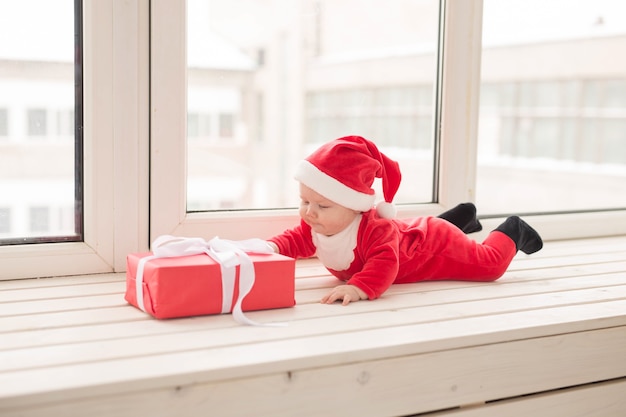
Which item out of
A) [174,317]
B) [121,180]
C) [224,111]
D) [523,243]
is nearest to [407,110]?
[224,111]

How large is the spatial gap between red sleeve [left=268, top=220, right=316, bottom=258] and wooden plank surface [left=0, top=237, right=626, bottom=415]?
0.19 ft

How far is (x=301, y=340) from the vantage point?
3.21ft

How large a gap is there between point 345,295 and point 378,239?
14cm

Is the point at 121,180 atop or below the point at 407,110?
below

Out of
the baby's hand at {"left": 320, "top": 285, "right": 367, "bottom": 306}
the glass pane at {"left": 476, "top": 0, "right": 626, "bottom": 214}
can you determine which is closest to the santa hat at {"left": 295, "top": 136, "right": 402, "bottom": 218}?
the baby's hand at {"left": 320, "top": 285, "right": 367, "bottom": 306}

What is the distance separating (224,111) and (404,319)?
0.91 metres

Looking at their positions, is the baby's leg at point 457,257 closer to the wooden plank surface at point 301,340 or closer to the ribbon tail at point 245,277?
the wooden plank surface at point 301,340

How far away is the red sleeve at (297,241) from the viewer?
4.45 feet

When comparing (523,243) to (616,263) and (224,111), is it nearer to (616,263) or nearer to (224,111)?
(616,263)

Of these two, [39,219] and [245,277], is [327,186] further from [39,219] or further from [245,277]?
[39,219]

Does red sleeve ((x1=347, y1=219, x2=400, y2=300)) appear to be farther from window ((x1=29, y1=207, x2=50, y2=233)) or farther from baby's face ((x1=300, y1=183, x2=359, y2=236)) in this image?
window ((x1=29, y1=207, x2=50, y2=233))

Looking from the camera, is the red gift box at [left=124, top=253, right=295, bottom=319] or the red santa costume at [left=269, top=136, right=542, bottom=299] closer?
the red gift box at [left=124, top=253, right=295, bottom=319]

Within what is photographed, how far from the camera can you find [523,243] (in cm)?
145

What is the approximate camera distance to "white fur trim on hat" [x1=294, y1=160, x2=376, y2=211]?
4.04ft
